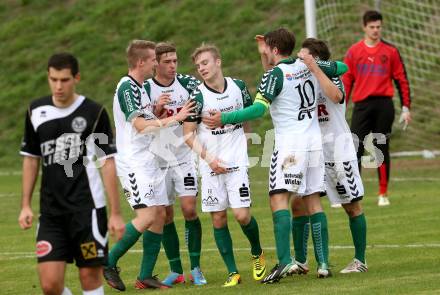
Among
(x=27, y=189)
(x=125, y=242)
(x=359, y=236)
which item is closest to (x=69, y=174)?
(x=27, y=189)

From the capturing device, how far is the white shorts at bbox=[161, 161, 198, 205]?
10.9 metres

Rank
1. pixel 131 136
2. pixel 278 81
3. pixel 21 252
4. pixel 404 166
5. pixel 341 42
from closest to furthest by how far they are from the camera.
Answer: pixel 278 81 < pixel 131 136 < pixel 21 252 < pixel 404 166 < pixel 341 42

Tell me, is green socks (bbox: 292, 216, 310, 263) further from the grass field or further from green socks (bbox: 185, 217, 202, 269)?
green socks (bbox: 185, 217, 202, 269)

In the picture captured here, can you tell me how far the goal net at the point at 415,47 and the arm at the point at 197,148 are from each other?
12601 millimetres

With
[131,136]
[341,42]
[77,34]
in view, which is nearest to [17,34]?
[77,34]

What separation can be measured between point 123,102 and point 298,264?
2.21 meters

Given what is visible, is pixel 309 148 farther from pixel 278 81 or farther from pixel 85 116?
pixel 85 116

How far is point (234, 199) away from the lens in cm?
1041

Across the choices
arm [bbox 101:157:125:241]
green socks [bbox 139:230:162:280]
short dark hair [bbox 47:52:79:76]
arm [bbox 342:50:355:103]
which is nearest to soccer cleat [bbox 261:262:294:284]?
green socks [bbox 139:230:162:280]

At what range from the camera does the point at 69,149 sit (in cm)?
804

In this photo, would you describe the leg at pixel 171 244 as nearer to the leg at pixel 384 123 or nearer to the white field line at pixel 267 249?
the white field line at pixel 267 249

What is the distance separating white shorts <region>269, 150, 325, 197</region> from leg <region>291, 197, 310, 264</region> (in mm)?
621

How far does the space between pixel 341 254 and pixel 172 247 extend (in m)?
1.91

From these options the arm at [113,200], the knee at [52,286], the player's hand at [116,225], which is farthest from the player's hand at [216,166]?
the knee at [52,286]
